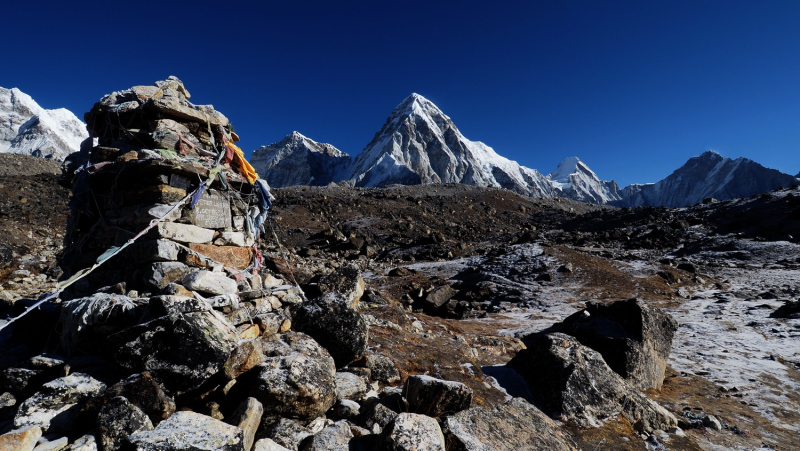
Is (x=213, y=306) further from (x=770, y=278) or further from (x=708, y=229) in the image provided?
(x=708, y=229)

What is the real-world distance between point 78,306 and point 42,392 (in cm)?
109

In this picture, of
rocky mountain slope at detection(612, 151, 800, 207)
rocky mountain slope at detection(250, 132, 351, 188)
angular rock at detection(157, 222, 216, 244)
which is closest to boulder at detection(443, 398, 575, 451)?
angular rock at detection(157, 222, 216, 244)

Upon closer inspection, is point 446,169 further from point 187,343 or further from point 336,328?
point 187,343

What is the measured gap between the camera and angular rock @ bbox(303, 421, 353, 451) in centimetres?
278

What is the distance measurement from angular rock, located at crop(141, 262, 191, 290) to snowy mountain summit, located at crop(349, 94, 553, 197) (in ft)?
346

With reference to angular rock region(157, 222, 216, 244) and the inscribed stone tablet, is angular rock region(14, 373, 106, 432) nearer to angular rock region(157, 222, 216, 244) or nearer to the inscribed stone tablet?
angular rock region(157, 222, 216, 244)

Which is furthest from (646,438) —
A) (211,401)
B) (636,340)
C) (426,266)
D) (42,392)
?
(426,266)

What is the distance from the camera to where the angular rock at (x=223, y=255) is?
464cm

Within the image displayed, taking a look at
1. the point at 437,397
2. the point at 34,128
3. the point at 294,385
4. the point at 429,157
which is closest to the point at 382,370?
the point at 437,397

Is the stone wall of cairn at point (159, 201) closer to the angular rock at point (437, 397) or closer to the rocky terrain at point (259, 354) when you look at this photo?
the rocky terrain at point (259, 354)

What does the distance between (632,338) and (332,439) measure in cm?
606

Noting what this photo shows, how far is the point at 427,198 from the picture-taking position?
45.1m

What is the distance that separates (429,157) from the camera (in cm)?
13612

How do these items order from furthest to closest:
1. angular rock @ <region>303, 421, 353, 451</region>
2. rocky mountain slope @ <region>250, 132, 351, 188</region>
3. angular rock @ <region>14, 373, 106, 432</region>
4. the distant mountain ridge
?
1. rocky mountain slope @ <region>250, 132, 351, 188</region>
2. the distant mountain ridge
3. angular rock @ <region>303, 421, 353, 451</region>
4. angular rock @ <region>14, 373, 106, 432</region>
